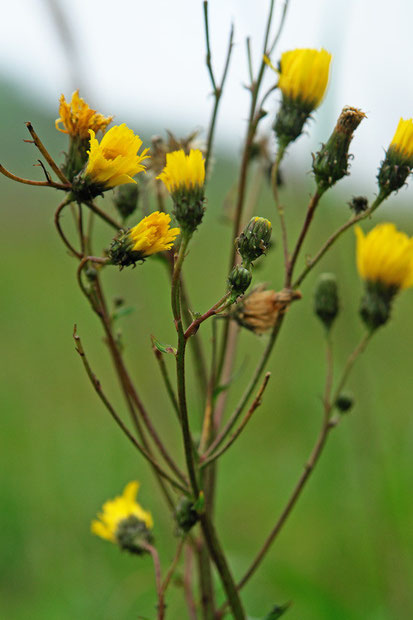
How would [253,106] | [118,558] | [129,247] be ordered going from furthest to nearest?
[118,558] < [253,106] < [129,247]

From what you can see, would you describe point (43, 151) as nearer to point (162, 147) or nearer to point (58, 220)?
point (58, 220)

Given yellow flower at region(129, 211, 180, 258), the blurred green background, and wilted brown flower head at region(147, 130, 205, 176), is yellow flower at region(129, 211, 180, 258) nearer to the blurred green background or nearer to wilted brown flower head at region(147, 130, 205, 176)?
the blurred green background

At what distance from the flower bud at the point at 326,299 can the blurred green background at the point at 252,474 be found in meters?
0.17

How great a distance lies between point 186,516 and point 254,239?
46 centimetres

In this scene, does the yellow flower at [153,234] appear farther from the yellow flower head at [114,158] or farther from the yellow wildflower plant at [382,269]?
the yellow wildflower plant at [382,269]

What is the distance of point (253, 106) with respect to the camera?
1157 millimetres

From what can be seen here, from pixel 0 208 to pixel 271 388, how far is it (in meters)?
16.6

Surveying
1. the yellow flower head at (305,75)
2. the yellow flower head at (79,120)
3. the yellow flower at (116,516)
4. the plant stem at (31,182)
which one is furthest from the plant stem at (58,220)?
the yellow flower at (116,516)

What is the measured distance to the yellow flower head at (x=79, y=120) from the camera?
38.8 inches

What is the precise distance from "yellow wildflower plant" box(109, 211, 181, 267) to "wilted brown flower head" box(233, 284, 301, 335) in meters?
0.25

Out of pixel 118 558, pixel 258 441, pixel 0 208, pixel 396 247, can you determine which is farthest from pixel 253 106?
pixel 0 208

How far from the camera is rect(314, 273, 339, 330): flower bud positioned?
131 cm

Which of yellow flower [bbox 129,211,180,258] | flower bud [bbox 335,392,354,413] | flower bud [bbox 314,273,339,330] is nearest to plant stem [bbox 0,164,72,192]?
yellow flower [bbox 129,211,180,258]

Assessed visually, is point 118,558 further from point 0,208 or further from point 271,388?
point 0,208
